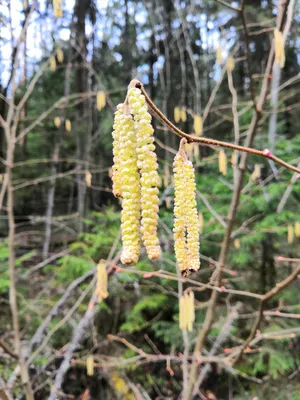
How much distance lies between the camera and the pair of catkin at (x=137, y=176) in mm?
469

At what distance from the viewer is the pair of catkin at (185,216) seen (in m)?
0.54

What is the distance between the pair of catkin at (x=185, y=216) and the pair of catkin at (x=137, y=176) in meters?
0.07

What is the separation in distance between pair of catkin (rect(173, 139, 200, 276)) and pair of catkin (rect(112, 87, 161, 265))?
7cm

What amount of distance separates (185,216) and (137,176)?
0.11 meters

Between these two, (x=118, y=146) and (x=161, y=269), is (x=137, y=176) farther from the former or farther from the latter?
(x=161, y=269)

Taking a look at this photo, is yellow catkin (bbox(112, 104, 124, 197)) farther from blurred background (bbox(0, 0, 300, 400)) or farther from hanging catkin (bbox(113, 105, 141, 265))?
blurred background (bbox(0, 0, 300, 400))

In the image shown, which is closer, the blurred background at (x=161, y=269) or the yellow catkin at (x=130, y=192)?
the yellow catkin at (x=130, y=192)

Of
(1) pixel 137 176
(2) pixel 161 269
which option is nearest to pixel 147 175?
(1) pixel 137 176

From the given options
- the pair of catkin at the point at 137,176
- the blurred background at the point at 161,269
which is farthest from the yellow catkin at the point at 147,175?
the blurred background at the point at 161,269

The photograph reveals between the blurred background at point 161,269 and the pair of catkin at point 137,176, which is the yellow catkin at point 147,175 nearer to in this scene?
the pair of catkin at point 137,176

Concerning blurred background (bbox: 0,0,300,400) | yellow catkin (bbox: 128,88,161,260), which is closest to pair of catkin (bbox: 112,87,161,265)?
yellow catkin (bbox: 128,88,161,260)

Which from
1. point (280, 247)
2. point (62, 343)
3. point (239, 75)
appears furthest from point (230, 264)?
point (239, 75)

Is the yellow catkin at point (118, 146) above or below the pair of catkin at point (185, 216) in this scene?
above

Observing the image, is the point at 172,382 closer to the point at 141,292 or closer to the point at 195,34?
the point at 141,292
